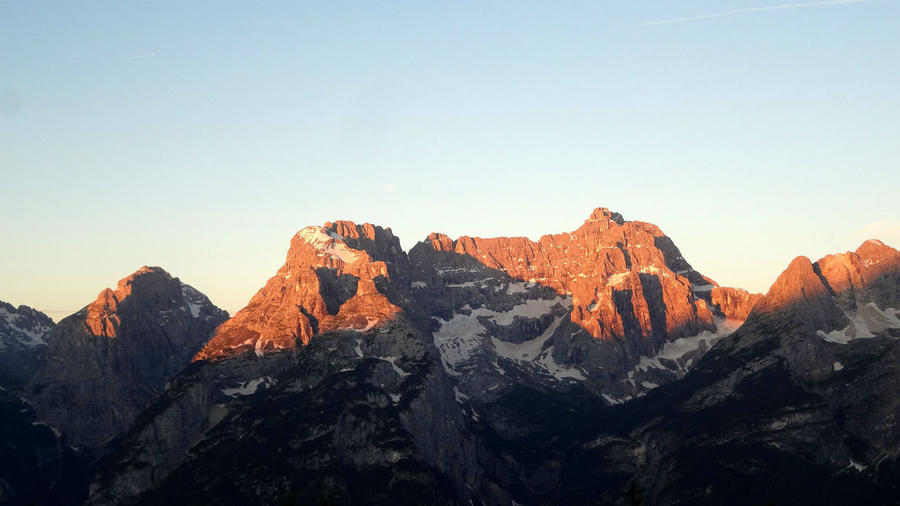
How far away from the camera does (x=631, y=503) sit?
190m
